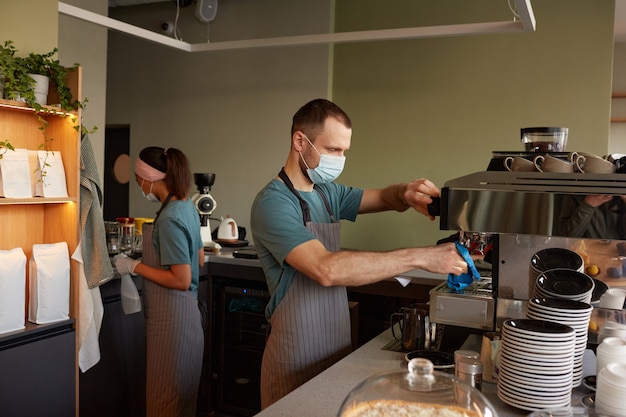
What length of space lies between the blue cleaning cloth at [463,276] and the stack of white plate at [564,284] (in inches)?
7.1

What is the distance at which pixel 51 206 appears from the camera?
308cm

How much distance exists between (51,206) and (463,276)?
218 cm

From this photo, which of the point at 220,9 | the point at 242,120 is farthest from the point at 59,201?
the point at 220,9

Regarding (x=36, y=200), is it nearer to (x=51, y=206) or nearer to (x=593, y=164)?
(x=51, y=206)

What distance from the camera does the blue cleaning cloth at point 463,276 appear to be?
175 centimetres

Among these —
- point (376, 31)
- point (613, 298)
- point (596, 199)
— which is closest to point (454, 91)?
point (376, 31)

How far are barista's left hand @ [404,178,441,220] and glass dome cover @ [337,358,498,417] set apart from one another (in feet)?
3.30

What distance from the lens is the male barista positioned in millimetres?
1922

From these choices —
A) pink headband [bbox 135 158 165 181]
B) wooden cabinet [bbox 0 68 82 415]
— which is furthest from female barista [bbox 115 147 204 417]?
wooden cabinet [bbox 0 68 82 415]

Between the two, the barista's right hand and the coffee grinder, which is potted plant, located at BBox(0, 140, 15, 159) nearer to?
the coffee grinder

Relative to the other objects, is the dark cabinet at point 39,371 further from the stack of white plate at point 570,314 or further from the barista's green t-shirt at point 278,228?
the stack of white plate at point 570,314

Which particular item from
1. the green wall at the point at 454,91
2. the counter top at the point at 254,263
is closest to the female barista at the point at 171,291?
the counter top at the point at 254,263

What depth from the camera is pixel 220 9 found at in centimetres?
534

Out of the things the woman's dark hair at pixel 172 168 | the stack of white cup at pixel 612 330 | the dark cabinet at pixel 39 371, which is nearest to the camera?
the stack of white cup at pixel 612 330
